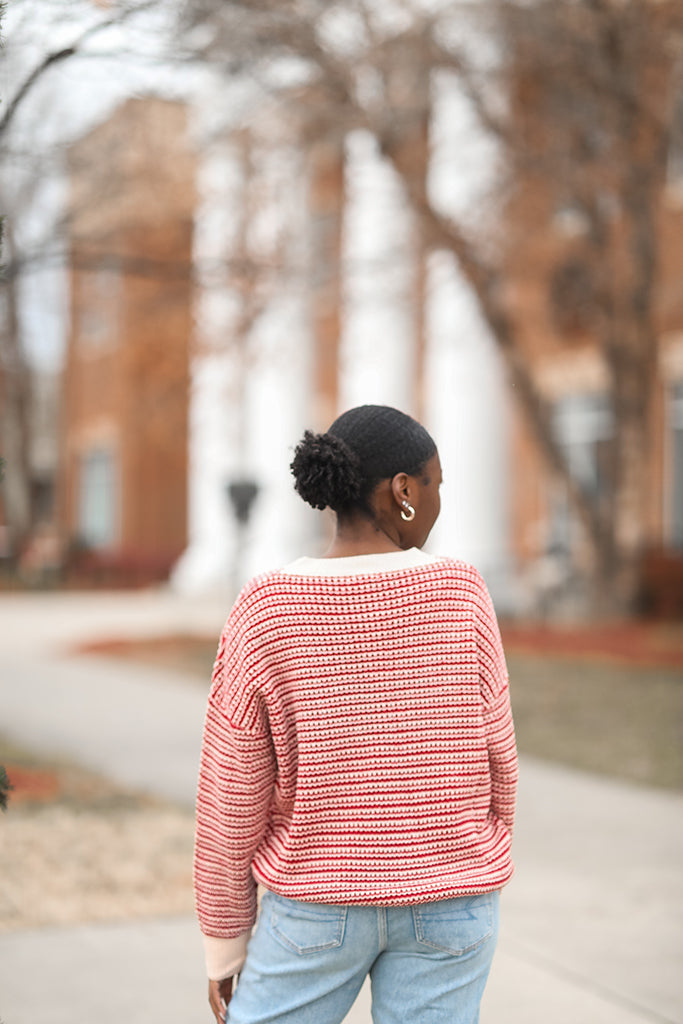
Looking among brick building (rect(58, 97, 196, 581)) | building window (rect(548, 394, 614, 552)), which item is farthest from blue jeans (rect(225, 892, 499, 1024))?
building window (rect(548, 394, 614, 552))

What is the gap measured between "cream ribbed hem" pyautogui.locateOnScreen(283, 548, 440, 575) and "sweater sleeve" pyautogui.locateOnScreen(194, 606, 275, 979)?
0.46 ft

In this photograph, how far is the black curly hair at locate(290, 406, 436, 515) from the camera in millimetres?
Answer: 2043

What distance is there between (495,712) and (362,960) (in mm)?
461

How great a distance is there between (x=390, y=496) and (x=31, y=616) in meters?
19.4

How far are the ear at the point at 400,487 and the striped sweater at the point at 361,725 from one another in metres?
0.09

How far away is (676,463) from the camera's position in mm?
18438

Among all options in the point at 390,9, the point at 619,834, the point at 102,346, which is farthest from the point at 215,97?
the point at 102,346

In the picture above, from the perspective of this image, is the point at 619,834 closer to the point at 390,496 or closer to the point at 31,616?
A: the point at 390,496

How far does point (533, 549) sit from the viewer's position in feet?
67.9

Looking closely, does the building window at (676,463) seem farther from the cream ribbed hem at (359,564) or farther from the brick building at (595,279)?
the cream ribbed hem at (359,564)

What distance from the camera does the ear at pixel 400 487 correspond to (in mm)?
2072

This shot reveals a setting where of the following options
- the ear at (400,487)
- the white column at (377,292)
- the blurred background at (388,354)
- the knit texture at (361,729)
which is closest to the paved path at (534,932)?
the blurred background at (388,354)

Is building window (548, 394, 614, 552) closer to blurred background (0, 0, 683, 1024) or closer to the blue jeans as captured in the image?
blurred background (0, 0, 683, 1024)

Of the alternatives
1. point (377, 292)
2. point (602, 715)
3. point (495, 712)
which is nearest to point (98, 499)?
point (377, 292)
